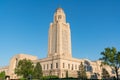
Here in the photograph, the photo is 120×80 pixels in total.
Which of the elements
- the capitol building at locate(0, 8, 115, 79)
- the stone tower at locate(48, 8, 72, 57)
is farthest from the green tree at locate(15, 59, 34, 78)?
the stone tower at locate(48, 8, 72, 57)

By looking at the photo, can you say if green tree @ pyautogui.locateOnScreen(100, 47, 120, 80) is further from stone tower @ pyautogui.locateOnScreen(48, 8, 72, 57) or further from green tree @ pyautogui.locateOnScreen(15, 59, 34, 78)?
stone tower @ pyautogui.locateOnScreen(48, 8, 72, 57)

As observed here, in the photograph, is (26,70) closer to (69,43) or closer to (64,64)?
(64,64)

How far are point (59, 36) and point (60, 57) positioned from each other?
1615 cm

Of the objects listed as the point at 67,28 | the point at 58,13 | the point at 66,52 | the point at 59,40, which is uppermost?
the point at 58,13

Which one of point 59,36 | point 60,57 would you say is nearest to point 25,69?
point 60,57

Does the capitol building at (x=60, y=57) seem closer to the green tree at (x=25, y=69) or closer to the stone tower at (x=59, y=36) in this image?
the stone tower at (x=59, y=36)

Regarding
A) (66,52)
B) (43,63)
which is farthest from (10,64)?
(66,52)

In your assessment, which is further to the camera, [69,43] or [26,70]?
[69,43]

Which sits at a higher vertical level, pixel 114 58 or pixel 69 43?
pixel 69 43

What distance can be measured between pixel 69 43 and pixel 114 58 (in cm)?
4220

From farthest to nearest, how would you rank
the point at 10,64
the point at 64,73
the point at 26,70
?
the point at 10,64 < the point at 64,73 < the point at 26,70

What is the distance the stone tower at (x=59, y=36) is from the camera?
278 ft

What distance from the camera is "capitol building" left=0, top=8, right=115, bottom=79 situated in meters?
72.7

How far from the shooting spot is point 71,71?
73.0m
